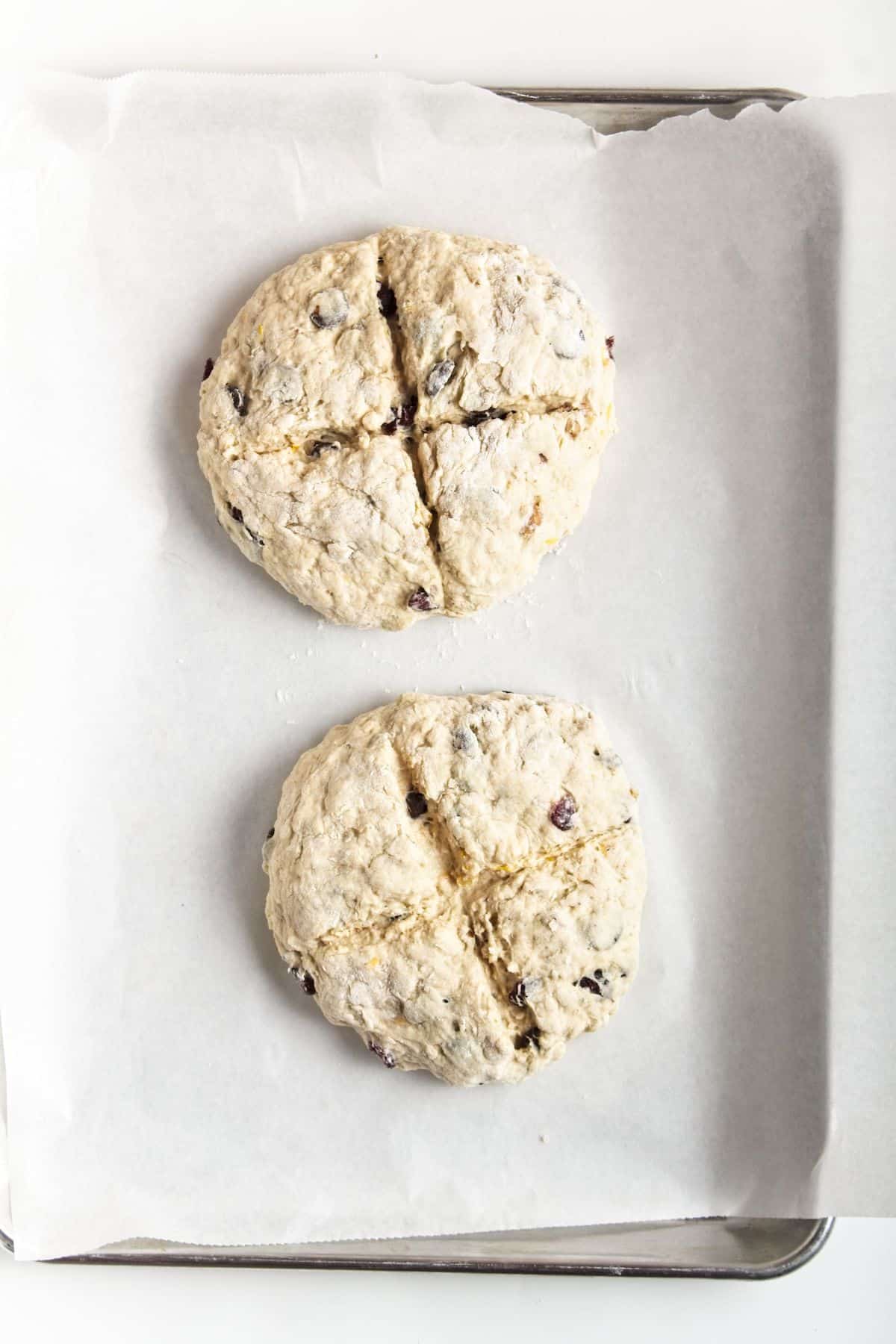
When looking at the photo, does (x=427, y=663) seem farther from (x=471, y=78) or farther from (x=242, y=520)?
(x=471, y=78)

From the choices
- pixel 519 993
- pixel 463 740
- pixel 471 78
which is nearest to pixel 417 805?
pixel 463 740

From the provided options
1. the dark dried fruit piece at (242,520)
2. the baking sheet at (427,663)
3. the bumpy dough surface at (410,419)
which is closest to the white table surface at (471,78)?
the baking sheet at (427,663)

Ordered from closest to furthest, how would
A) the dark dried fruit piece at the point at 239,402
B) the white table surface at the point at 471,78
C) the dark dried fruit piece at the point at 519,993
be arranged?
the dark dried fruit piece at the point at 519,993
the dark dried fruit piece at the point at 239,402
the white table surface at the point at 471,78

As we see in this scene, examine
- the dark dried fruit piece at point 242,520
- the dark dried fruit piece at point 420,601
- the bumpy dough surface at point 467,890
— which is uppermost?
the dark dried fruit piece at point 242,520

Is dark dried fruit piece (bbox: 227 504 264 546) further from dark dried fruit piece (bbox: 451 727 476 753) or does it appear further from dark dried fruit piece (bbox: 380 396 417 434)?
dark dried fruit piece (bbox: 451 727 476 753)

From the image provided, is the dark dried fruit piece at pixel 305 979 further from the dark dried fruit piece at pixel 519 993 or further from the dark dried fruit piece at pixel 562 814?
the dark dried fruit piece at pixel 562 814

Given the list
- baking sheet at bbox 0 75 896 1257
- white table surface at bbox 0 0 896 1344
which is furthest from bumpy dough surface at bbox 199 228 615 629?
white table surface at bbox 0 0 896 1344
